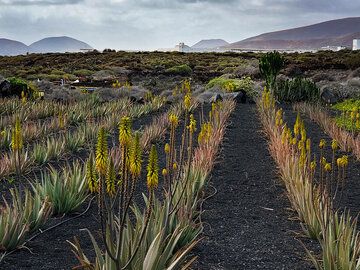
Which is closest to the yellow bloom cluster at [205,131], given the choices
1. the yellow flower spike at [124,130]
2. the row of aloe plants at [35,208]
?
the row of aloe plants at [35,208]

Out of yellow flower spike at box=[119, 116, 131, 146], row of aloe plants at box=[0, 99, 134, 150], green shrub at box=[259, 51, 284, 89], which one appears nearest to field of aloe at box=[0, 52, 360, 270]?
yellow flower spike at box=[119, 116, 131, 146]

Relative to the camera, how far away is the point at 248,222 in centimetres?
494

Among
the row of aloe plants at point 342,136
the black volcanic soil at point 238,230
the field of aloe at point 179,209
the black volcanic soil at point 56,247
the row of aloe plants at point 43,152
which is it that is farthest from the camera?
the row of aloe plants at point 342,136

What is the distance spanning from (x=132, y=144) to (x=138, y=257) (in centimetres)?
94

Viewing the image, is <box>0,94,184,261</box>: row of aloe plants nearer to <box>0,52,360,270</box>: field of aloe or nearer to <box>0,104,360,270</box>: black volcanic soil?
<box>0,52,360,270</box>: field of aloe

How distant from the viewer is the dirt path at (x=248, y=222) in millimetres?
4016

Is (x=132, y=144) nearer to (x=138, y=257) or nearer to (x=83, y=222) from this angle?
(x=138, y=257)

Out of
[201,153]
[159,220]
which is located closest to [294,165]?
[201,153]

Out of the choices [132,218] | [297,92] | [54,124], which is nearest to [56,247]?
[132,218]

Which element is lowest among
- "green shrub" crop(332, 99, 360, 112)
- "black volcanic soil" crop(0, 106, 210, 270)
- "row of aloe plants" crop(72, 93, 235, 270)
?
"green shrub" crop(332, 99, 360, 112)

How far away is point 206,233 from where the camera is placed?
4.59 m

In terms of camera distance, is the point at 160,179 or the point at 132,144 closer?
the point at 132,144

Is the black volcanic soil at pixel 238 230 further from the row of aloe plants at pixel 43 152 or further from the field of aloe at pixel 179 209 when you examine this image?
the row of aloe plants at pixel 43 152

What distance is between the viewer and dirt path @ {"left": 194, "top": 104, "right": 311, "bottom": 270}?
Result: 4.02 metres
